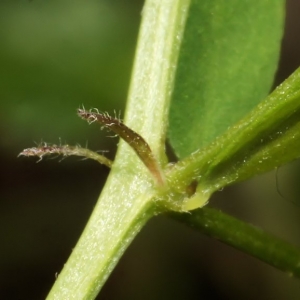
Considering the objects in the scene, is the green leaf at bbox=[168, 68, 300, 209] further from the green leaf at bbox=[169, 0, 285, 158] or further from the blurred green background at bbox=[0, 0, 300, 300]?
the blurred green background at bbox=[0, 0, 300, 300]

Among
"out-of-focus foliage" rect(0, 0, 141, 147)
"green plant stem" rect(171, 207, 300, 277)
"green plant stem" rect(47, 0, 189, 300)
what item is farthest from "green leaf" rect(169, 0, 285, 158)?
"out-of-focus foliage" rect(0, 0, 141, 147)

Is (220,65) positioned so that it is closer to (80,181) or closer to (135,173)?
(135,173)

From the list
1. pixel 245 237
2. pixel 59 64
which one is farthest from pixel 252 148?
pixel 59 64

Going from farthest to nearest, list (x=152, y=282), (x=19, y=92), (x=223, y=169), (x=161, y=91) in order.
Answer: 1. (x=152, y=282)
2. (x=19, y=92)
3. (x=161, y=91)
4. (x=223, y=169)

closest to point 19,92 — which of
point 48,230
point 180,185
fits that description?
point 48,230

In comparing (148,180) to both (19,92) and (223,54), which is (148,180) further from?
(19,92)
